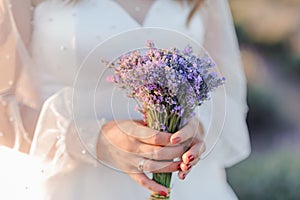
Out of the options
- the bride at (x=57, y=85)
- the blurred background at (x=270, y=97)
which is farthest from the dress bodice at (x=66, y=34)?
the blurred background at (x=270, y=97)

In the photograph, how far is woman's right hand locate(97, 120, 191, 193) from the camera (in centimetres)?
64

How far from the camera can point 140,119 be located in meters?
0.65

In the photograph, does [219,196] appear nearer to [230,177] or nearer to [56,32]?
[56,32]

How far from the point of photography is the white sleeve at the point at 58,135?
2.47ft

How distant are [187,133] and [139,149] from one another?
55 millimetres

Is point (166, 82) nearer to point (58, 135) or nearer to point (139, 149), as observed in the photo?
point (139, 149)

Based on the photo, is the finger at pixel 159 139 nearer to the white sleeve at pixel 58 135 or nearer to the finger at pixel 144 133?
the finger at pixel 144 133

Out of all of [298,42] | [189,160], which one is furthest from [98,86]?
[298,42]

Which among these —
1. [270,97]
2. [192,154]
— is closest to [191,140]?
[192,154]

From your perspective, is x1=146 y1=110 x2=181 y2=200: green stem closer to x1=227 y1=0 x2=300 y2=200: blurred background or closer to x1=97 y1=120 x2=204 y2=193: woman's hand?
x1=97 y1=120 x2=204 y2=193: woman's hand

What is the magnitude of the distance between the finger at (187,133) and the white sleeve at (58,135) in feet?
0.44

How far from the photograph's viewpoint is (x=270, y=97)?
4.69ft

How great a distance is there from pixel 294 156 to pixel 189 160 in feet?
3.04

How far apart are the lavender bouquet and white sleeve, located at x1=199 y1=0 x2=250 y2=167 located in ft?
0.83
